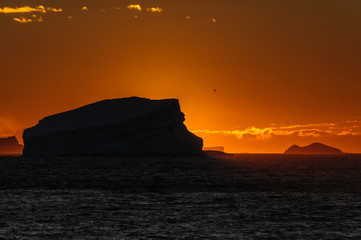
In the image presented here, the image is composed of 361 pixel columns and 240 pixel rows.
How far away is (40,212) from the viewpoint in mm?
35469

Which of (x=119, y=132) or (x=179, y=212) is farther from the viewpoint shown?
(x=119, y=132)

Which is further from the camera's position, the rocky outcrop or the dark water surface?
the rocky outcrop

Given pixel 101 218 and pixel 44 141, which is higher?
pixel 44 141

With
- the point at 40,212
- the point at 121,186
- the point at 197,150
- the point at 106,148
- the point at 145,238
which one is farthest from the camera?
the point at 197,150

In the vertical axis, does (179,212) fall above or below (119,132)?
below

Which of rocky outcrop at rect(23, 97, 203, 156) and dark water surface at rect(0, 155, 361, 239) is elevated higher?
rocky outcrop at rect(23, 97, 203, 156)

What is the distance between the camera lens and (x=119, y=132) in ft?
419

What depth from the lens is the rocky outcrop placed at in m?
126

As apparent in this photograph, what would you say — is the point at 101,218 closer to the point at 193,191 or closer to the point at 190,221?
the point at 190,221

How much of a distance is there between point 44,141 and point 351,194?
95715 millimetres

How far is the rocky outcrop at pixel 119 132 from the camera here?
126 m

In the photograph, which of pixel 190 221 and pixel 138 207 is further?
pixel 138 207

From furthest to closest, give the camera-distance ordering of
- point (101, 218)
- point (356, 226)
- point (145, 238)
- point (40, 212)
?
point (40, 212), point (101, 218), point (356, 226), point (145, 238)

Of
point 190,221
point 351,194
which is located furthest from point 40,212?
point 351,194
